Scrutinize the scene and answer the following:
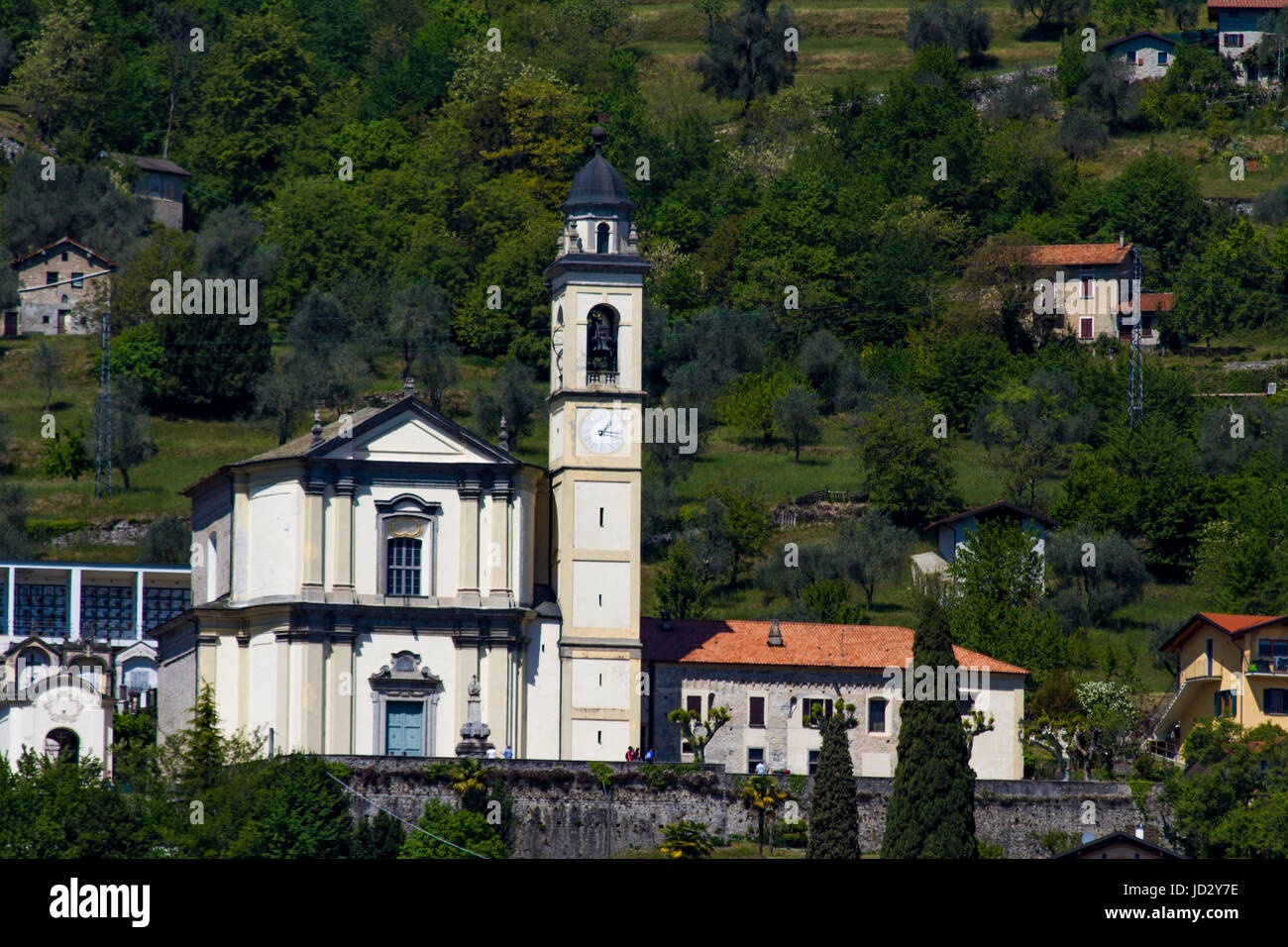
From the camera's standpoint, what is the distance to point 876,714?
206 feet

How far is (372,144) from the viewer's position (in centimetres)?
13250

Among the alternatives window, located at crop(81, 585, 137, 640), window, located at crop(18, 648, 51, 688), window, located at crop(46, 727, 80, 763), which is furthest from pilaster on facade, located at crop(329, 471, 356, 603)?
window, located at crop(81, 585, 137, 640)

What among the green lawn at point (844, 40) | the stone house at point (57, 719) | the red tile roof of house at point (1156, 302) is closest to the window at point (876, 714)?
the stone house at point (57, 719)

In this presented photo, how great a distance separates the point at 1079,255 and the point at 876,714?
5617 centimetres

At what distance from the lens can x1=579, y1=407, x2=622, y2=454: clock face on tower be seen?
60.3 meters

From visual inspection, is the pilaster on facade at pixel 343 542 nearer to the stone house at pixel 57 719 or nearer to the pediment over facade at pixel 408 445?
the pediment over facade at pixel 408 445

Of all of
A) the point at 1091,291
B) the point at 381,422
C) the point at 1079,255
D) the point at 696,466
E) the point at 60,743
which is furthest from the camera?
the point at 1079,255

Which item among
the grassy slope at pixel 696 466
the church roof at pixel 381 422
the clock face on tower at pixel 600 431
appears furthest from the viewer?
the grassy slope at pixel 696 466

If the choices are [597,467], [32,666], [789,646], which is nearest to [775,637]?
[789,646]

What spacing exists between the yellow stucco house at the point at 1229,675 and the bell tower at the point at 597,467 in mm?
16749

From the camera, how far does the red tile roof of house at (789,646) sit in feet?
205

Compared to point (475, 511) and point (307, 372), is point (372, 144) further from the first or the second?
point (475, 511)

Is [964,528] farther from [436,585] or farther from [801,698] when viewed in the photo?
[436,585]
